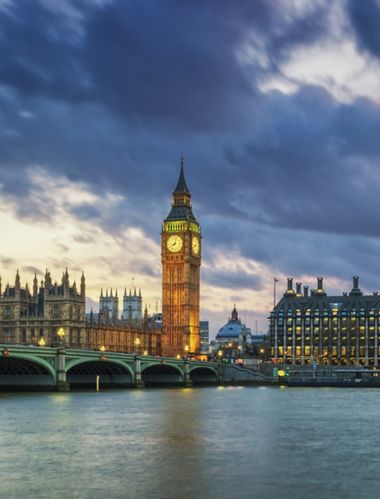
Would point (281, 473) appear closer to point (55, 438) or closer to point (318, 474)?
point (318, 474)

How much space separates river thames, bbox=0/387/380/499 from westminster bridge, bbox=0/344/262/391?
23747 mm

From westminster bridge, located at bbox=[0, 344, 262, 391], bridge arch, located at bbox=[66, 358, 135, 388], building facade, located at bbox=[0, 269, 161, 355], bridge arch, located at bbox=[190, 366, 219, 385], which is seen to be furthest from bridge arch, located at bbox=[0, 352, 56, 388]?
bridge arch, located at bbox=[190, 366, 219, 385]

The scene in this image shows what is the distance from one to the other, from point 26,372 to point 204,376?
76458mm

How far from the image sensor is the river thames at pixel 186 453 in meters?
37.5

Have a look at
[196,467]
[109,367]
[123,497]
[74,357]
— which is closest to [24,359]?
[74,357]

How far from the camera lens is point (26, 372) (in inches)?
4599

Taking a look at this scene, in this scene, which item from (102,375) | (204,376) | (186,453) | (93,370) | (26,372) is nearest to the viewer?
(186,453)

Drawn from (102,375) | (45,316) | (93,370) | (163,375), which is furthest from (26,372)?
(45,316)

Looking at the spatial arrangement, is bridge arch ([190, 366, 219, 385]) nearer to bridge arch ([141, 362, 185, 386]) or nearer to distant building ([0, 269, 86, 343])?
bridge arch ([141, 362, 185, 386])

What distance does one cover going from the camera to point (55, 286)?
184m

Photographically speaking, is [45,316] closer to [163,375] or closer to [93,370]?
[163,375]

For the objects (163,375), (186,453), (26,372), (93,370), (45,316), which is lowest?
(163,375)

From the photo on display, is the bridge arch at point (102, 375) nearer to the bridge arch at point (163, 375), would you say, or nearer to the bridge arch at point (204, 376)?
the bridge arch at point (163, 375)

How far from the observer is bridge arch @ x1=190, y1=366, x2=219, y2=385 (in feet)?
607
